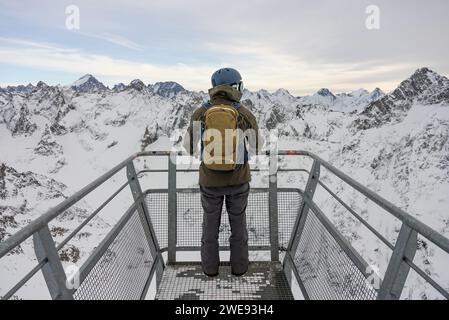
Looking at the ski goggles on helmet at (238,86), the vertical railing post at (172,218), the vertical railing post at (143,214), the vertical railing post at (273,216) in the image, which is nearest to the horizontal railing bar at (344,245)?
the vertical railing post at (273,216)

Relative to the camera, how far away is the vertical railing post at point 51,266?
2.62 m

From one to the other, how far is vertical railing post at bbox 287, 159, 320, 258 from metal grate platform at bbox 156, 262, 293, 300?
1.29 feet

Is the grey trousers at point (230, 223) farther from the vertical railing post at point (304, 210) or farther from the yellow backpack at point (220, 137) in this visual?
the vertical railing post at point (304, 210)

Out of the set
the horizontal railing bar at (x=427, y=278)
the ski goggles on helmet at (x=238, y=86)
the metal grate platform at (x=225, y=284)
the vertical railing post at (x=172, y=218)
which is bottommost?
Result: the metal grate platform at (x=225, y=284)

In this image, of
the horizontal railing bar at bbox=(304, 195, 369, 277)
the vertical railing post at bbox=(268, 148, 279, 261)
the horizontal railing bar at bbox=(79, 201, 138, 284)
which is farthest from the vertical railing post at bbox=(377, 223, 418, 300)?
the vertical railing post at bbox=(268, 148, 279, 261)

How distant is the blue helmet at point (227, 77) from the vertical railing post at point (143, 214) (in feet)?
5.47

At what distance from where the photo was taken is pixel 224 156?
411 cm

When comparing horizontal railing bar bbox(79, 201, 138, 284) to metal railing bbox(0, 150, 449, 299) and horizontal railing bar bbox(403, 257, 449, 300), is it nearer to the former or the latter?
metal railing bbox(0, 150, 449, 299)

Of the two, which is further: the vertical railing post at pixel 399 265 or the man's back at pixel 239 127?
the man's back at pixel 239 127

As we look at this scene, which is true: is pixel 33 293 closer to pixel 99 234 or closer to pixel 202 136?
pixel 99 234

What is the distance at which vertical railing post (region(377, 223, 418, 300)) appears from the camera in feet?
8.36

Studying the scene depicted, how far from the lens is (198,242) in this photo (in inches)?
226
